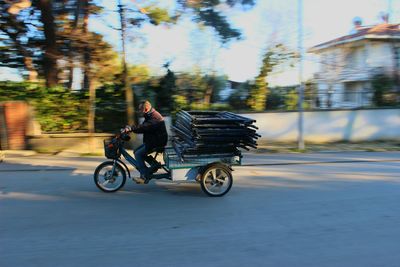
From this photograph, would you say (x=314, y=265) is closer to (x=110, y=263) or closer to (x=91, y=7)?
(x=110, y=263)

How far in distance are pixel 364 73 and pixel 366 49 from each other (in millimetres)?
9042

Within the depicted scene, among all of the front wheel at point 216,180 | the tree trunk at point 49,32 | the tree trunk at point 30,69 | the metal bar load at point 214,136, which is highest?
the tree trunk at point 49,32

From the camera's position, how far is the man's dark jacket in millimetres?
7047

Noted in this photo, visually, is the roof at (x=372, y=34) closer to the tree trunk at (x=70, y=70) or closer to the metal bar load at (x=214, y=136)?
the tree trunk at (x=70, y=70)

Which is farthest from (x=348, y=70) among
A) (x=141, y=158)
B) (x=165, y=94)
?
(x=141, y=158)

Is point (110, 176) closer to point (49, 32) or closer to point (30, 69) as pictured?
point (49, 32)

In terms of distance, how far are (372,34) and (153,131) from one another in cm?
2156

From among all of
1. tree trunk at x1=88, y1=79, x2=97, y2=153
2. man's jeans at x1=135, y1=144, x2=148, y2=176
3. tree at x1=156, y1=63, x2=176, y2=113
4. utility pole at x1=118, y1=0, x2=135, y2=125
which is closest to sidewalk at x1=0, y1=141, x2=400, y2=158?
tree trunk at x1=88, y1=79, x2=97, y2=153

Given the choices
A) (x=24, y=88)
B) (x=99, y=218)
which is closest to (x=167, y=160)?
(x=99, y=218)

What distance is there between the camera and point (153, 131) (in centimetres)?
712

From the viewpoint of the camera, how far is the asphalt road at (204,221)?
14.0 feet

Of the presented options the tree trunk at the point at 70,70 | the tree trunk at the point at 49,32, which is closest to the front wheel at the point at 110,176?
the tree trunk at the point at 70,70

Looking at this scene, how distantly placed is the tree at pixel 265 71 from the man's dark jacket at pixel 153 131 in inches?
379

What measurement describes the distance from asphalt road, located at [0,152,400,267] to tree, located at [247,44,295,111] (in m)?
7.63
